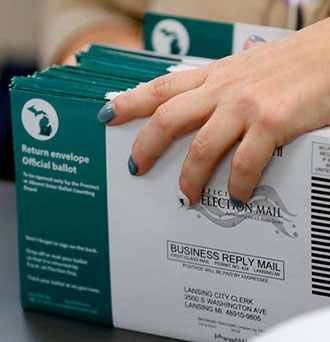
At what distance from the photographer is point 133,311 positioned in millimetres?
768

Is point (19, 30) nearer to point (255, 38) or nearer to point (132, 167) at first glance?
point (255, 38)

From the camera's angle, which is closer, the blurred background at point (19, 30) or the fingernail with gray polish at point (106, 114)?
the fingernail with gray polish at point (106, 114)

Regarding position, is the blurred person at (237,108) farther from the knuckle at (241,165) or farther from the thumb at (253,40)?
the thumb at (253,40)

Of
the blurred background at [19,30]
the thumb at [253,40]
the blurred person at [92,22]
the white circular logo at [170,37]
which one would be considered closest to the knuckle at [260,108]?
the thumb at [253,40]

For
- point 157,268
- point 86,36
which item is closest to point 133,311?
point 157,268

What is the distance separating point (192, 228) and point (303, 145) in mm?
122

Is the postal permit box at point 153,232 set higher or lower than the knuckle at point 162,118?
lower

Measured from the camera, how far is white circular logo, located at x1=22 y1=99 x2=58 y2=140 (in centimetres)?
74

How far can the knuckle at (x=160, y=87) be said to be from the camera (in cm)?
72

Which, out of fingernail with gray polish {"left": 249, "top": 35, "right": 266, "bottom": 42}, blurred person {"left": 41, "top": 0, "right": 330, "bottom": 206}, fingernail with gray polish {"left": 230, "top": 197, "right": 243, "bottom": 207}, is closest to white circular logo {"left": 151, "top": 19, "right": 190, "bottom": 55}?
fingernail with gray polish {"left": 249, "top": 35, "right": 266, "bottom": 42}

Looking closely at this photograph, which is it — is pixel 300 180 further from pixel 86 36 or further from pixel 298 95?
pixel 86 36

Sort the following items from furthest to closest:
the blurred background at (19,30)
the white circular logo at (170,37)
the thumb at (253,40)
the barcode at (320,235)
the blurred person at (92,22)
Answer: the blurred background at (19,30), the blurred person at (92,22), the white circular logo at (170,37), the thumb at (253,40), the barcode at (320,235)

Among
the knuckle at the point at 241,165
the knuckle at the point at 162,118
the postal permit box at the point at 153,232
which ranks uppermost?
the knuckle at the point at 162,118

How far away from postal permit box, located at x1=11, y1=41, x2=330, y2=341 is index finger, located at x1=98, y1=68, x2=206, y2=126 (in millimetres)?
13
